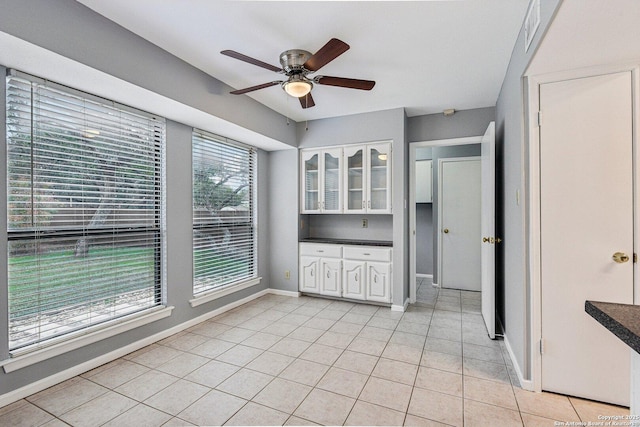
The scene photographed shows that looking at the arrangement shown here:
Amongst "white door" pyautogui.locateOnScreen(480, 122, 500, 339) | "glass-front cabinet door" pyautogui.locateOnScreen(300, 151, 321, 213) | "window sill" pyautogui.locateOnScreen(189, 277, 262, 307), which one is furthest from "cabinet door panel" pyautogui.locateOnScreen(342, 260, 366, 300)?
"white door" pyautogui.locateOnScreen(480, 122, 500, 339)

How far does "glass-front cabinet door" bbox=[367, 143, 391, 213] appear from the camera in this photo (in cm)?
384

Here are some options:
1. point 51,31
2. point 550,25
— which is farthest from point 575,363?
point 51,31

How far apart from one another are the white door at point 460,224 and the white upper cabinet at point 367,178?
1455mm

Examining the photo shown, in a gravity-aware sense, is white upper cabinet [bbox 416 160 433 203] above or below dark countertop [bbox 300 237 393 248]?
above

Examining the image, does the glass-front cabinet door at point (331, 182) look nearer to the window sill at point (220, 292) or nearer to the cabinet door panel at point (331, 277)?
the cabinet door panel at point (331, 277)

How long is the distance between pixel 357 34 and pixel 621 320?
2195 millimetres

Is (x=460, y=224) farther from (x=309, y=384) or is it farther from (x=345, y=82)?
(x=309, y=384)

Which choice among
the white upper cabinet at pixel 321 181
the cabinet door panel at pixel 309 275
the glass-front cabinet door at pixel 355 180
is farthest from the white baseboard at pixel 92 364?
the glass-front cabinet door at pixel 355 180

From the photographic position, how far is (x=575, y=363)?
6.37ft

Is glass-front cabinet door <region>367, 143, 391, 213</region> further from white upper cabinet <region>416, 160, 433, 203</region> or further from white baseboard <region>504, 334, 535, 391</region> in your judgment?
white baseboard <region>504, 334, 535, 391</region>

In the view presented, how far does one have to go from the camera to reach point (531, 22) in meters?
1.77

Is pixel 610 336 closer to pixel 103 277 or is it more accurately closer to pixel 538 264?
pixel 538 264

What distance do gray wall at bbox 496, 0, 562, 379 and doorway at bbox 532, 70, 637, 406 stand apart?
10 cm

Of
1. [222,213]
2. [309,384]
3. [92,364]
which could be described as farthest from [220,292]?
[309,384]
